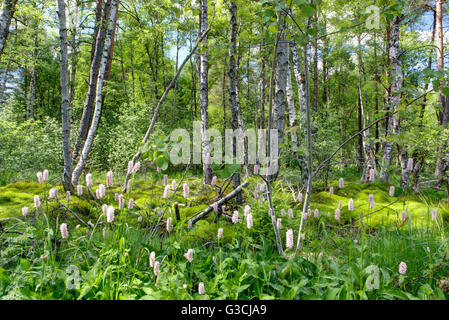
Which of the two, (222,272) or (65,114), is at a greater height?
(65,114)

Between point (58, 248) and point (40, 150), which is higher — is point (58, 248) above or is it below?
below

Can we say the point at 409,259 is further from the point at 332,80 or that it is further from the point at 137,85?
the point at 137,85

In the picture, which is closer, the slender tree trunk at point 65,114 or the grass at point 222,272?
the grass at point 222,272

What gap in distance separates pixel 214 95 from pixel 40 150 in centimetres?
1428

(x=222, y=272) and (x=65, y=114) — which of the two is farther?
(x=65, y=114)

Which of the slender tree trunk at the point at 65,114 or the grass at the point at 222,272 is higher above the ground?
the slender tree trunk at the point at 65,114

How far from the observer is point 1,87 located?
13.4m

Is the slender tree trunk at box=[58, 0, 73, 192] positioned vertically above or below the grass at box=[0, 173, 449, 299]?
above

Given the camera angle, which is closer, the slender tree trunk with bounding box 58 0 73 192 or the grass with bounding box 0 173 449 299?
the grass with bounding box 0 173 449 299

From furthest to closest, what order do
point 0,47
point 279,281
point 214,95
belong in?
point 214,95 → point 0,47 → point 279,281
